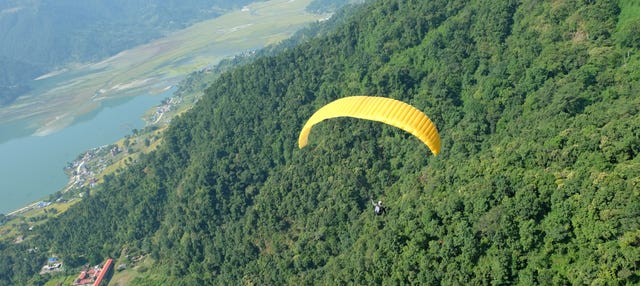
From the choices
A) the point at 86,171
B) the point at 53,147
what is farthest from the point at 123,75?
the point at 86,171

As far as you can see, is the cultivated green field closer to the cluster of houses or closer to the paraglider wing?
the cluster of houses

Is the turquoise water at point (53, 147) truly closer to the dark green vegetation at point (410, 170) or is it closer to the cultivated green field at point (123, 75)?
the cultivated green field at point (123, 75)

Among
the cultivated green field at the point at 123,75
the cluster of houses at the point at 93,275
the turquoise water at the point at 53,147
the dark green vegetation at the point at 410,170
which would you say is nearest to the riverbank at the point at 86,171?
the turquoise water at the point at 53,147

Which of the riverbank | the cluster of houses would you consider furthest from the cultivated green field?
the cluster of houses

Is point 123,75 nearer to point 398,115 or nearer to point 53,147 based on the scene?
point 53,147

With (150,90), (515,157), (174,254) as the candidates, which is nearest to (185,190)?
(174,254)

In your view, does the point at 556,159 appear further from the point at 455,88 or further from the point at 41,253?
the point at 41,253

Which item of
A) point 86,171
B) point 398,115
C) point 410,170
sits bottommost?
point 86,171
